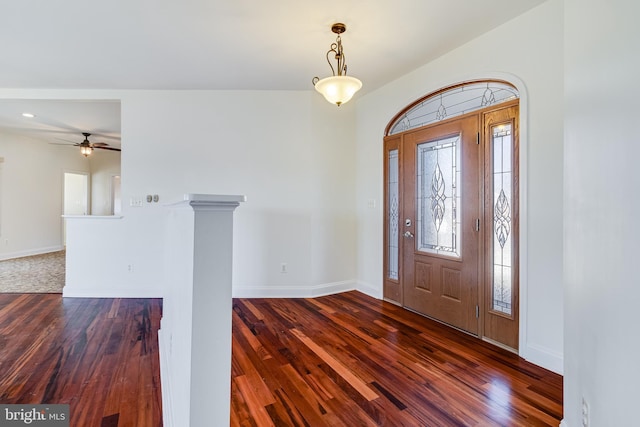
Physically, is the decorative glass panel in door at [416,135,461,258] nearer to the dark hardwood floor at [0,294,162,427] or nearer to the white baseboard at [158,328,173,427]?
the white baseboard at [158,328,173,427]

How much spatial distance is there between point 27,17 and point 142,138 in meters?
1.62

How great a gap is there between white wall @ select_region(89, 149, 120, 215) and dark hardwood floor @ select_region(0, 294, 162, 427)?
5.22 m

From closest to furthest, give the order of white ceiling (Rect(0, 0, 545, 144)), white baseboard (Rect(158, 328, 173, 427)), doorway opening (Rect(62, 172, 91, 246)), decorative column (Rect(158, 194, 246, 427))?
decorative column (Rect(158, 194, 246, 427)), white baseboard (Rect(158, 328, 173, 427)), white ceiling (Rect(0, 0, 545, 144)), doorway opening (Rect(62, 172, 91, 246))

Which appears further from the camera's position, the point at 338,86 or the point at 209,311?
the point at 338,86

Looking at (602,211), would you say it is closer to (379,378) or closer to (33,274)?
(379,378)

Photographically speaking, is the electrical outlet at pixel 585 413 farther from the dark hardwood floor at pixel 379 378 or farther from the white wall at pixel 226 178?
the white wall at pixel 226 178

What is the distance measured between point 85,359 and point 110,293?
1.85 meters

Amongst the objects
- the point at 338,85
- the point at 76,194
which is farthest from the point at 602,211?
the point at 76,194

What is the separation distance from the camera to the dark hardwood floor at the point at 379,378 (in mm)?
1675

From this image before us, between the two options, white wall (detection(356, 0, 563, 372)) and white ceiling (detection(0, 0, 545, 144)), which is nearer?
white wall (detection(356, 0, 563, 372))

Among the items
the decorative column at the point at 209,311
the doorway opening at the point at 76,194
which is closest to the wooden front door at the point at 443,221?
the decorative column at the point at 209,311

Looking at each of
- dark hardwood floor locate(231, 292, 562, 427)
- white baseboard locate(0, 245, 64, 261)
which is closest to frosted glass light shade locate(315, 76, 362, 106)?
dark hardwood floor locate(231, 292, 562, 427)

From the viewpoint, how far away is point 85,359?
2.27m

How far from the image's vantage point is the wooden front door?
273cm
